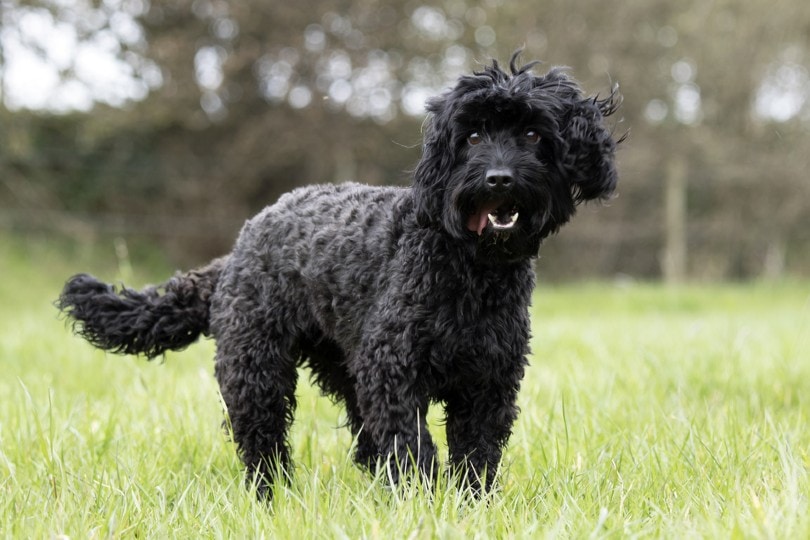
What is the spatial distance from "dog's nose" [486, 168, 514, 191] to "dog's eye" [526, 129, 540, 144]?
0.24 metres

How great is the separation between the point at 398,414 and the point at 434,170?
92cm

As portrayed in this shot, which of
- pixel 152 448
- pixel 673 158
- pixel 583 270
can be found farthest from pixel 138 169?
pixel 152 448

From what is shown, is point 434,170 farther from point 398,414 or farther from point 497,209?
point 398,414

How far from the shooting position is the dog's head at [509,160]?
3.05 metres

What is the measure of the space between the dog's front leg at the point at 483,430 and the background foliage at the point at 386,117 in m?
11.8

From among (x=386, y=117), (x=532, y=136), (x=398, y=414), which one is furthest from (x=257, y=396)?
(x=386, y=117)

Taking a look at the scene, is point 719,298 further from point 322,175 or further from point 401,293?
point 401,293

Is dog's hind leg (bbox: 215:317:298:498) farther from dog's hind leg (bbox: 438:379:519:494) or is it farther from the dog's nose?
the dog's nose

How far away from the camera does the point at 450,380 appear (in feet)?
10.5

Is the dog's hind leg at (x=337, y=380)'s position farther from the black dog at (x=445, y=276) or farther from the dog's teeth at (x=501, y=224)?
the dog's teeth at (x=501, y=224)

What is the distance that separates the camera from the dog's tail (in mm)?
4164

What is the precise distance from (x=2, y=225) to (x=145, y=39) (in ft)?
14.2

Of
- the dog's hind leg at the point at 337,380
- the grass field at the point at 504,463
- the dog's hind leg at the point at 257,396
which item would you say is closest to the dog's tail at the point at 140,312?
the grass field at the point at 504,463

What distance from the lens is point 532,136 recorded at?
3.15m
